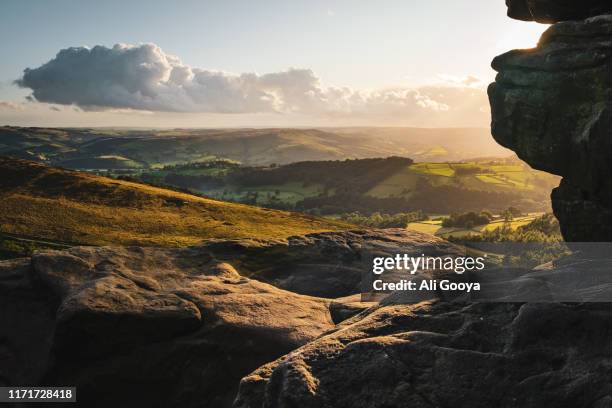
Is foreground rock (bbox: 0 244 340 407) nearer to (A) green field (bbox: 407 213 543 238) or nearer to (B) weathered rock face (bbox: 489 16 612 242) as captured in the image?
(B) weathered rock face (bbox: 489 16 612 242)

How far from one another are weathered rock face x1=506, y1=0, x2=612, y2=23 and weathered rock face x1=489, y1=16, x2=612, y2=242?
209cm

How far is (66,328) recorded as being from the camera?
21609 millimetres

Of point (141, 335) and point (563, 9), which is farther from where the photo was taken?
point (141, 335)

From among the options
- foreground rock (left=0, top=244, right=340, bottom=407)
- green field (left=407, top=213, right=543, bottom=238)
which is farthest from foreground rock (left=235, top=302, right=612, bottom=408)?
green field (left=407, top=213, right=543, bottom=238)

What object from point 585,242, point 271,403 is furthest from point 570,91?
point 271,403

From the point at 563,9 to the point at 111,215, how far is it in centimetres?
7515

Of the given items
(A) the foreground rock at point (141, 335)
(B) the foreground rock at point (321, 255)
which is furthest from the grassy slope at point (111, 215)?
(A) the foreground rock at point (141, 335)

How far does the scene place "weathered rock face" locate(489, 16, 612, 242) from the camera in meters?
18.6

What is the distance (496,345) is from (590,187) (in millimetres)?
9402

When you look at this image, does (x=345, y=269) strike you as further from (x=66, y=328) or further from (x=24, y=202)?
(x=24, y=202)

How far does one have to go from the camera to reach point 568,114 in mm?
19953

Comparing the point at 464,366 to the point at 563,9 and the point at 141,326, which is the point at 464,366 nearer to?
the point at 141,326

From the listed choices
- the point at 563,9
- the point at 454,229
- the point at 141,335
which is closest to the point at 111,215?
the point at 141,335

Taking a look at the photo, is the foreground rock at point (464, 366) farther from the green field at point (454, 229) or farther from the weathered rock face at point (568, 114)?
the green field at point (454, 229)
